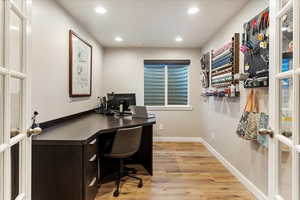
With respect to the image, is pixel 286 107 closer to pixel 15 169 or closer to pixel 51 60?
pixel 15 169

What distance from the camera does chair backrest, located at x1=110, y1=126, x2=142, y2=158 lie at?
2.24m

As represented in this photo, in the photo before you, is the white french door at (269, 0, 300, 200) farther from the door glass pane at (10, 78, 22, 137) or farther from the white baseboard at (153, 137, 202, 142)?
the white baseboard at (153, 137, 202, 142)

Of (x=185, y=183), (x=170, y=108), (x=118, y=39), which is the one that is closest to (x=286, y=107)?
(x=185, y=183)

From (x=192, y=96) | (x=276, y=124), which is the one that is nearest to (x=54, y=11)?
(x=276, y=124)

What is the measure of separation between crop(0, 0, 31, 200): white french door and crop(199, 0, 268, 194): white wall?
2179mm

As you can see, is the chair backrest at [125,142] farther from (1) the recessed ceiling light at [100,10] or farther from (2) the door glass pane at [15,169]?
(1) the recessed ceiling light at [100,10]

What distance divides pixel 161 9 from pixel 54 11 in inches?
53.5

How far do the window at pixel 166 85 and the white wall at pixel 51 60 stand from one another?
7.18ft

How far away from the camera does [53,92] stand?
2424mm

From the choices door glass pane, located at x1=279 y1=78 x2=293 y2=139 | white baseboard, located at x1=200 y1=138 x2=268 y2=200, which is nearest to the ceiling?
door glass pane, located at x1=279 y1=78 x2=293 y2=139

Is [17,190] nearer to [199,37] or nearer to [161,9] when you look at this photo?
[161,9]

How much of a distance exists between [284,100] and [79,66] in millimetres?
2857

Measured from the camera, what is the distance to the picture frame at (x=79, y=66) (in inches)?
114

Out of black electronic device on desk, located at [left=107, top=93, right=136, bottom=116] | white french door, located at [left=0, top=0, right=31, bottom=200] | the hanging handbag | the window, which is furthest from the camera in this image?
the window
